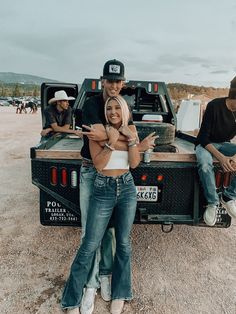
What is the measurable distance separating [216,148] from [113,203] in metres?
1.51

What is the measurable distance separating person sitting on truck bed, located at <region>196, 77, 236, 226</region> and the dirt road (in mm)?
684

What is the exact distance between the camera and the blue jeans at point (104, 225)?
2.64 metres

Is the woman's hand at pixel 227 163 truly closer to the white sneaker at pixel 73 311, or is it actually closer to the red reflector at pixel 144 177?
the red reflector at pixel 144 177

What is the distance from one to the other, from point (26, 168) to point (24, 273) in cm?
490

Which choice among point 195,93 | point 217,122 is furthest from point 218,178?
point 195,93

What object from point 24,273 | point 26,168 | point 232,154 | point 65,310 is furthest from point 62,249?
point 26,168

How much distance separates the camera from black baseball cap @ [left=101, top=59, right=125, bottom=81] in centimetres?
261

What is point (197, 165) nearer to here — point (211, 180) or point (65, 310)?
point (211, 180)

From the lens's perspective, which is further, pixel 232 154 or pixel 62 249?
pixel 62 249

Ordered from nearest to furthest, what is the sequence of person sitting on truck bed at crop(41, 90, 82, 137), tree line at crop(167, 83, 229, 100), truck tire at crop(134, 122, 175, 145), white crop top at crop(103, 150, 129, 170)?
1. white crop top at crop(103, 150, 129, 170)
2. truck tire at crop(134, 122, 175, 145)
3. person sitting on truck bed at crop(41, 90, 82, 137)
4. tree line at crop(167, 83, 229, 100)

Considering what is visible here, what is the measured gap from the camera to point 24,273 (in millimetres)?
3377

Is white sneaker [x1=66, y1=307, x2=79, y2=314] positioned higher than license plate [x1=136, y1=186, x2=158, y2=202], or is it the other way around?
license plate [x1=136, y1=186, x2=158, y2=202]

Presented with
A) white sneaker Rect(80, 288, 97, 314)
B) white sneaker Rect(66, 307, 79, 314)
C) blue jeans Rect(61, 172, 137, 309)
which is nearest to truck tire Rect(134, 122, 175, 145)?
blue jeans Rect(61, 172, 137, 309)

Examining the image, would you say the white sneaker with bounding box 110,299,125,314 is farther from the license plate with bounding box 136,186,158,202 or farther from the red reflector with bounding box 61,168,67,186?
the red reflector with bounding box 61,168,67,186
